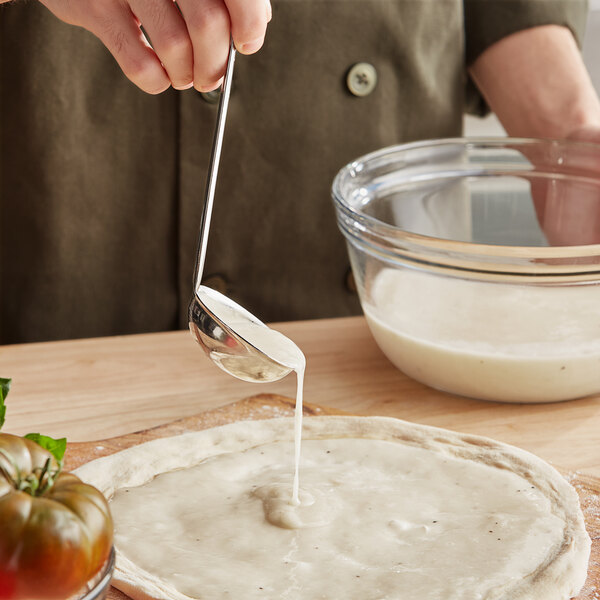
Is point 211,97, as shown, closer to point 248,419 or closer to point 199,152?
point 199,152

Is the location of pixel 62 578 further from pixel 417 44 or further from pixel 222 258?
pixel 417 44

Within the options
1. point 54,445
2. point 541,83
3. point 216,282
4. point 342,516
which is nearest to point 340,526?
point 342,516

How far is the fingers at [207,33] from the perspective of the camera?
2.85 feet

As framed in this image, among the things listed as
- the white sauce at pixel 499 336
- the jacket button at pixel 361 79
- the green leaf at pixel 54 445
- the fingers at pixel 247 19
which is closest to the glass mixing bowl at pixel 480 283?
the white sauce at pixel 499 336

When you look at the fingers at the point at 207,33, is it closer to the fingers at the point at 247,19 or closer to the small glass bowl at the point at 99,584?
the fingers at the point at 247,19

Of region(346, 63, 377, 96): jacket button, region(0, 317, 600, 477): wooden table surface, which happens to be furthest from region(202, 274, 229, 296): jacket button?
region(346, 63, 377, 96): jacket button

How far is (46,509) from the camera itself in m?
0.57

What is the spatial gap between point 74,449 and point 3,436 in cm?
45

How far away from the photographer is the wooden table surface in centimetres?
113

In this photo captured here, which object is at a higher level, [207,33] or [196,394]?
[207,33]

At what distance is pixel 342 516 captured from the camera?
92cm

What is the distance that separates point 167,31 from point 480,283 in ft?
1.71

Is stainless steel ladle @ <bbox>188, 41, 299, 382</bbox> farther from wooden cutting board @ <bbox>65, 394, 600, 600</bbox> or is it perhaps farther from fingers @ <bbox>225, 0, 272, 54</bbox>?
wooden cutting board @ <bbox>65, 394, 600, 600</bbox>

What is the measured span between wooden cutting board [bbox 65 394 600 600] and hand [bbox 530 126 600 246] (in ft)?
1.71
